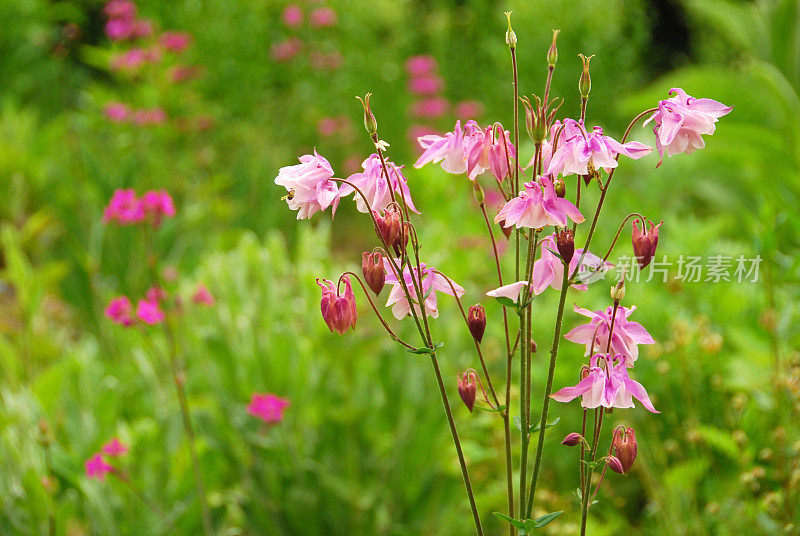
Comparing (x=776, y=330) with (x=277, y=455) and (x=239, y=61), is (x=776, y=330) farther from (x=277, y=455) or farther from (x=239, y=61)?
(x=239, y=61)

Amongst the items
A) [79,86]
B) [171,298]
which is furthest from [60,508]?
[79,86]

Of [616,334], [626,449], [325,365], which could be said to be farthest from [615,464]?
[325,365]

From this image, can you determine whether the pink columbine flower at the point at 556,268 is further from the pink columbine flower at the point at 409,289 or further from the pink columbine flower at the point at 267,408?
the pink columbine flower at the point at 267,408

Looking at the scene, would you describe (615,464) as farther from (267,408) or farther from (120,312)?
(120,312)

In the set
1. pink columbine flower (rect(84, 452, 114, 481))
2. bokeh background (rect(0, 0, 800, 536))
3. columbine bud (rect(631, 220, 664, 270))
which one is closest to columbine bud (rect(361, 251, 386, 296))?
columbine bud (rect(631, 220, 664, 270))

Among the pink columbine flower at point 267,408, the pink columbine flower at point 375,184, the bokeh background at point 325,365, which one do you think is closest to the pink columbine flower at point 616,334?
the pink columbine flower at point 375,184

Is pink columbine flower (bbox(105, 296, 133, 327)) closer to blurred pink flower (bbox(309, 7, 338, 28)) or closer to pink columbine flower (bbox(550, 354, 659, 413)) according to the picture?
pink columbine flower (bbox(550, 354, 659, 413))
